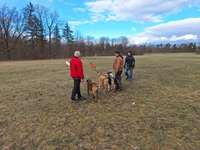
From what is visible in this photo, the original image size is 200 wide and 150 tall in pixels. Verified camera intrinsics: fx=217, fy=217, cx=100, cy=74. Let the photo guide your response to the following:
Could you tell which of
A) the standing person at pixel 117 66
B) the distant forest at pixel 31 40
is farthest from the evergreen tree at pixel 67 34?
the standing person at pixel 117 66

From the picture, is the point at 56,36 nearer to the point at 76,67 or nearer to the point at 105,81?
the point at 105,81

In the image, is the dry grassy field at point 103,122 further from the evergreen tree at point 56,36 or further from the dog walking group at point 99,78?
the evergreen tree at point 56,36

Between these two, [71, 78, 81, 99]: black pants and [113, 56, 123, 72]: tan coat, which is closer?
[71, 78, 81, 99]: black pants

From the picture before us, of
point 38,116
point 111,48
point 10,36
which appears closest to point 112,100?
point 38,116

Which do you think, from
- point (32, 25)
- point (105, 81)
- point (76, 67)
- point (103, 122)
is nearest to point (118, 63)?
point (105, 81)

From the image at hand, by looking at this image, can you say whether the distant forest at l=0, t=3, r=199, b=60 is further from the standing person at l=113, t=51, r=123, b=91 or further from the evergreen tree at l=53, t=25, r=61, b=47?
the standing person at l=113, t=51, r=123, b=91

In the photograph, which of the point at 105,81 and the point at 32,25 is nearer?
the point at 105,81

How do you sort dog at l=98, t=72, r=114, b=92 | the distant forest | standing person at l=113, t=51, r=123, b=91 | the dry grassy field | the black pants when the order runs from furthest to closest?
the distant forest, standing person at l=113, t=51, r=123, b=91, dog at l=98, t=72, r=114, b=92, the black pants, the dry grassy field

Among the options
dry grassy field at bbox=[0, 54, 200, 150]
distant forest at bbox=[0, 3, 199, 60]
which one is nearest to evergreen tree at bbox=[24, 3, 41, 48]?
distant forest at bbox=[0, 3, 199, 60]

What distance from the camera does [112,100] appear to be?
29.3 feet

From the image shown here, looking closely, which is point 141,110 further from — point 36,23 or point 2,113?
point 36,23

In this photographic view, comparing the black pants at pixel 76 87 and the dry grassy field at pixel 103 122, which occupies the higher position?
the black pants at pixel 76 87

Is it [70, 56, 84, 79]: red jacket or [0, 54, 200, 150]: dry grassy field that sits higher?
[70, 56, 84, 79]: red jacket

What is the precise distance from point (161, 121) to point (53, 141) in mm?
3220
